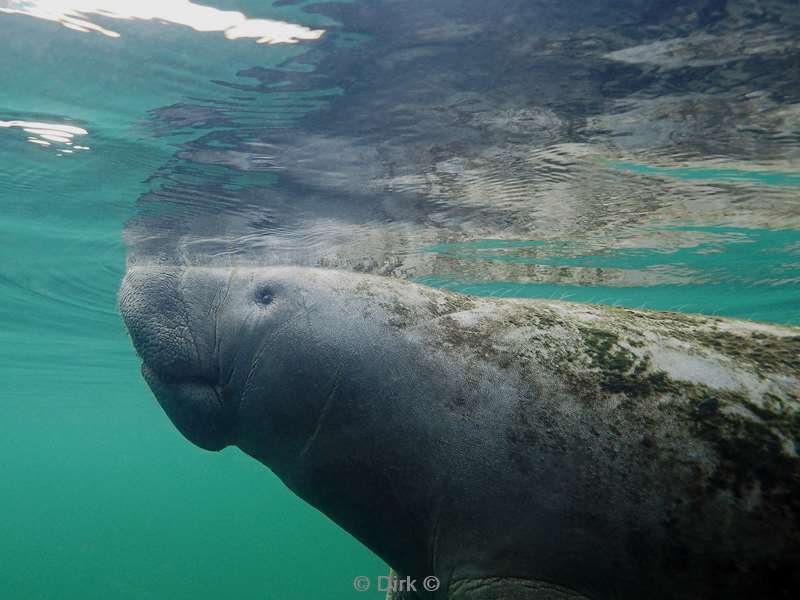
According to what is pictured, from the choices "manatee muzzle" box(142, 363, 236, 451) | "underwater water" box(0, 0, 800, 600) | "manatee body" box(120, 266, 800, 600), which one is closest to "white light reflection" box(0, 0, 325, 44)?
"underwater water" box(0, 0, 800, 600)

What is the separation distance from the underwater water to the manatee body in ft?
5.56

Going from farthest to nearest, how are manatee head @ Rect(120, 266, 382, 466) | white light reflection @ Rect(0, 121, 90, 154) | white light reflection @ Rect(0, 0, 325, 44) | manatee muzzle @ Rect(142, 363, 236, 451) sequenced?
1. white light reflection @ Rect(0, 121, 90, 154)
2. white light reflection @ Rect(0, 0, 325, 44)
3. manatee muzzle @ Rect(142, 363, 236, 451)
4. manatee head @ Rect(120, 266, 382, 466)

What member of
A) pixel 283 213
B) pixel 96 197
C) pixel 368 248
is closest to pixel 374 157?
pixel 283 213

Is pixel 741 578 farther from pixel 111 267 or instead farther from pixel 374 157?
pixel 111 267

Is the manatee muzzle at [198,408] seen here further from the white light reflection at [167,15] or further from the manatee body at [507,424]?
the white light reflection at [167,15]

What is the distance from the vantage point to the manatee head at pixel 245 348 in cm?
296

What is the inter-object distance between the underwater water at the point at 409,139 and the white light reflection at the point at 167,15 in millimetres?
21

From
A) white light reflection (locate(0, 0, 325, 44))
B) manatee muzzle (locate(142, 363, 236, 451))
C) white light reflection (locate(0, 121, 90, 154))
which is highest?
white light reflection (locate(0, 0, 325, 44))

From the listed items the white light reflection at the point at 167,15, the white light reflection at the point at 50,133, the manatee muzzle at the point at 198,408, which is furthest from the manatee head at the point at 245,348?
the white light reflection at the point at 50,133

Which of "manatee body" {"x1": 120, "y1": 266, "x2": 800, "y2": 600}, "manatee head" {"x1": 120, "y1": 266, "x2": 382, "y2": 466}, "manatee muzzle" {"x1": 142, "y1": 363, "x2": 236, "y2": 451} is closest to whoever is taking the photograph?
"manatee body" {"x1": 120, "y1": 266, "x2": 800, "y2": 600}

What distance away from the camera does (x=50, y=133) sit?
23.2 ft

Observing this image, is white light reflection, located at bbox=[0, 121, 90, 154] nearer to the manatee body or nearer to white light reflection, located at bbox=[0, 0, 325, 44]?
white light reflection, located at bbox=[0, 0, 325, 44]

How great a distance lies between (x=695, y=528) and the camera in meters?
2.12

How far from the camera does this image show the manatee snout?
10.6ft
